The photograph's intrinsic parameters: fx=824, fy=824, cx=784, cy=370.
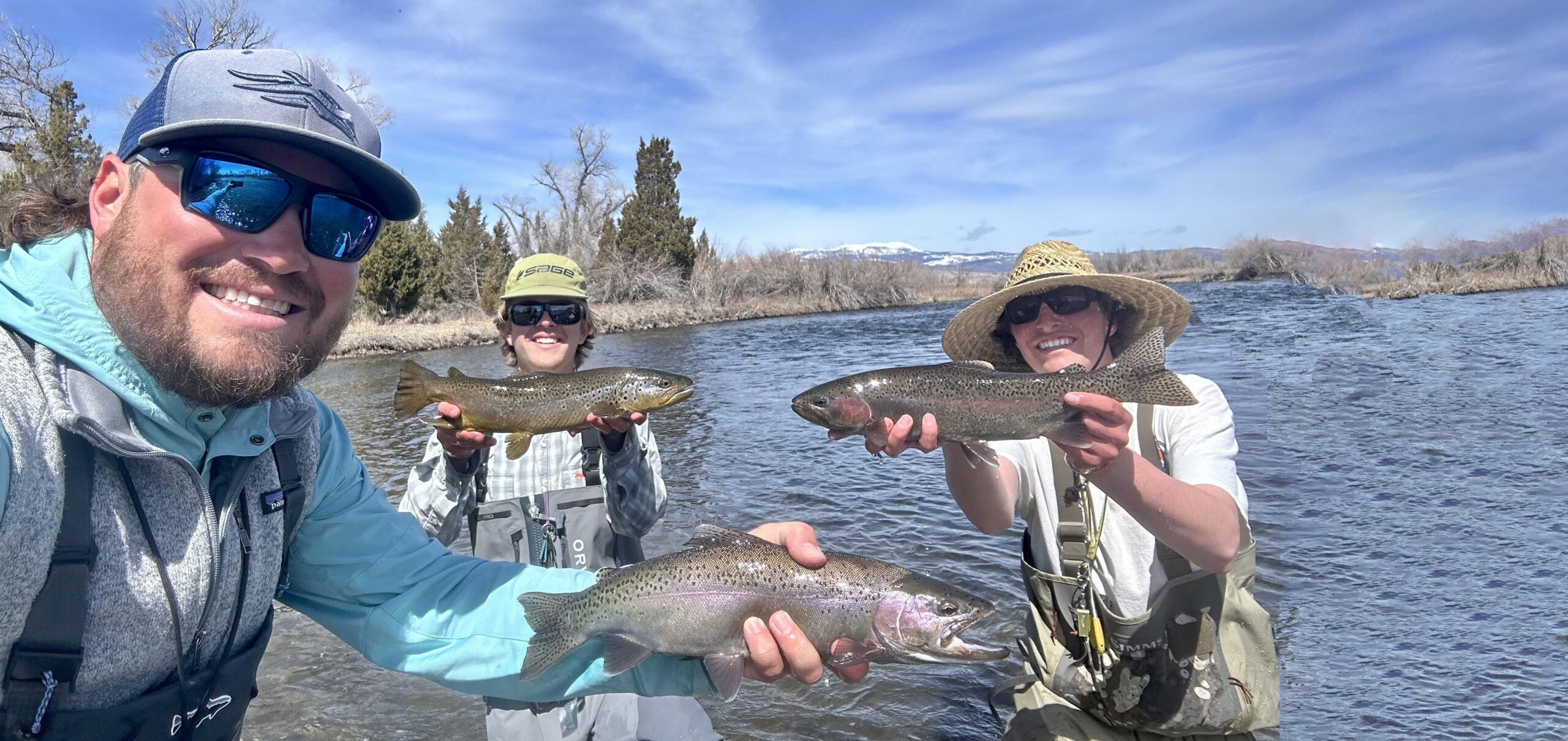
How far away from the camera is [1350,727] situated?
5027mm

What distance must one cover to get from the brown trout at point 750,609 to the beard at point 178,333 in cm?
104

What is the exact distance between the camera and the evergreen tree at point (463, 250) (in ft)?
164

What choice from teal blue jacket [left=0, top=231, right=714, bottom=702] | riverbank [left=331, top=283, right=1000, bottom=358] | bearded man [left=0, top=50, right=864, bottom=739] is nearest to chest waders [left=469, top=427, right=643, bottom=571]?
teal blue jacket [left=0, top=231, right=714, bottom=702]

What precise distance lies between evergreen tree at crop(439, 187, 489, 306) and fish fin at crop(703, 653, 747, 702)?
153 ft

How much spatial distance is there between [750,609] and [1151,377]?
1.90m

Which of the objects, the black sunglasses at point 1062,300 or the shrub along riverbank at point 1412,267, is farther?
the shrub along riverbank at point 1412,267

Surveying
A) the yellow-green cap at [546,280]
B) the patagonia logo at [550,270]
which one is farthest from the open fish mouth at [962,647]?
the patagonia logo at [550,270]

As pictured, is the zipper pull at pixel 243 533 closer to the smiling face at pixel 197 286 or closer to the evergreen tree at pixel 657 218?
the smiling face at pixel 197 286

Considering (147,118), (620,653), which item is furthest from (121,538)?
(620,653)

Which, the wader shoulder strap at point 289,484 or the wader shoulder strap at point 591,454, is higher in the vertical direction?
the wader shoulder strap at point 289,484

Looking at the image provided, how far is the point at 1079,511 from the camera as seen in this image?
3.58 m

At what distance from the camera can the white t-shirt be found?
3408mm

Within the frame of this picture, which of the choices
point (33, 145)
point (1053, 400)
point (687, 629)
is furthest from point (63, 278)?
point (33, 145)

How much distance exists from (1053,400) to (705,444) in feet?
36.1
